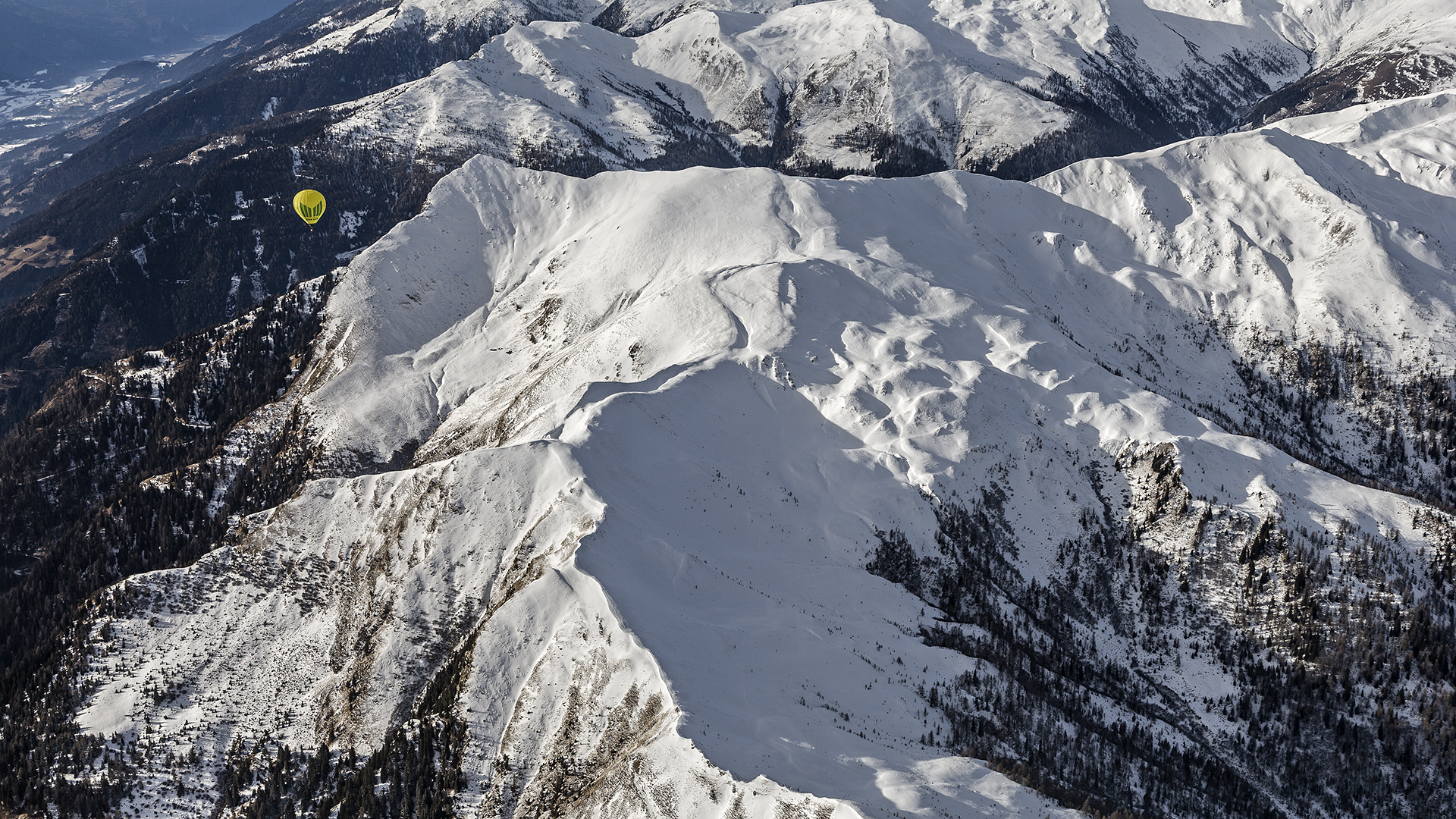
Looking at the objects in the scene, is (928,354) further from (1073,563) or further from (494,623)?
(494,623)

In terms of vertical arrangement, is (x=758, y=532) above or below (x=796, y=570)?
above

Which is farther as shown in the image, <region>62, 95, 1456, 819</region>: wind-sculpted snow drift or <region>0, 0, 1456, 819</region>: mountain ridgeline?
<region>0, 0, 1456, 819</region>: mountain ridgeline

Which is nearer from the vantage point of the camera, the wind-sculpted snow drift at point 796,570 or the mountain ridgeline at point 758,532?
the wind-sculpted snow drift at point 796,570

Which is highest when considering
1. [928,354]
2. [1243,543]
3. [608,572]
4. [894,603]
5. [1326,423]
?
[608,572]

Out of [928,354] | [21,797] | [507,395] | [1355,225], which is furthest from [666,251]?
[1355,225]

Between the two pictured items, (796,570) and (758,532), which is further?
(758,532)

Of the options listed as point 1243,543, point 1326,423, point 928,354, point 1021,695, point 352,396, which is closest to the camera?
point 1021,695

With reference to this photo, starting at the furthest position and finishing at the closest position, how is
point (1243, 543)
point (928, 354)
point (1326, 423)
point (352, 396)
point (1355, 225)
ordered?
point (1355, 225) < point (1326, 423) < point (352, 396) < point (928, 354) < point (1243, 543)

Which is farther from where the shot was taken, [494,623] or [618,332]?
[618,332]
